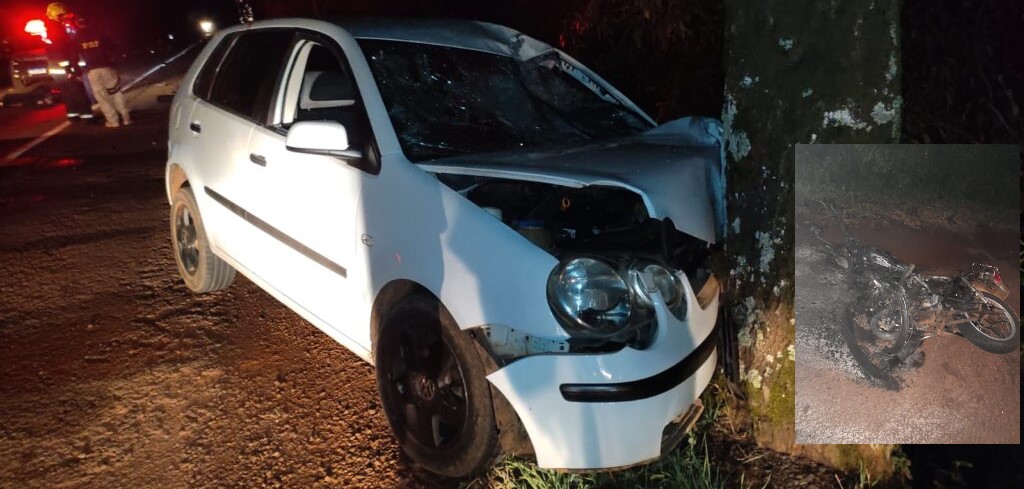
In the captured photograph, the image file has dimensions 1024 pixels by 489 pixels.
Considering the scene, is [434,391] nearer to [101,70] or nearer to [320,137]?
[320,137]

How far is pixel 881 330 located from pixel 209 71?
3958 mm

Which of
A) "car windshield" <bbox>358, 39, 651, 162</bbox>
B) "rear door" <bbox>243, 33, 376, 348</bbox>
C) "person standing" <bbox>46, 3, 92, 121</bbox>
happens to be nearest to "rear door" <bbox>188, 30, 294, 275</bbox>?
"rear door" <bbox>243, 33, 376, 348</bbox>

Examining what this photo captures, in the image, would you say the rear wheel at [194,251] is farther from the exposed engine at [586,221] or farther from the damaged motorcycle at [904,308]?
the damaged motorcycle at [904,308]

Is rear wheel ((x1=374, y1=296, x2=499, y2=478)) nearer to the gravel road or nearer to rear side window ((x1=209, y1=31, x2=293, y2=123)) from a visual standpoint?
the gravel road

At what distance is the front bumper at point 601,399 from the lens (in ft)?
8.27

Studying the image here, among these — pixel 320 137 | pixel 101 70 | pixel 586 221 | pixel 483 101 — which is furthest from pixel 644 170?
pixel 101 70

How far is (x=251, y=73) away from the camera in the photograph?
4.17 m

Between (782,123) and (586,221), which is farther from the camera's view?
(586,221)

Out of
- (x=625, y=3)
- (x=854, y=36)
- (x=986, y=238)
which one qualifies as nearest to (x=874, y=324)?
(x=986, y=238)

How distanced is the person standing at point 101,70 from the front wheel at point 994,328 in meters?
12.3

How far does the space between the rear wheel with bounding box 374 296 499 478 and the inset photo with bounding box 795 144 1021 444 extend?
1.22 metres

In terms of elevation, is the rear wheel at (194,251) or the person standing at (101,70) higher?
the person standing at (101,70)

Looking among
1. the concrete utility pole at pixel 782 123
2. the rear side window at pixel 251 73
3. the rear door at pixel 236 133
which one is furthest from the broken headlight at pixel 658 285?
the rear side window at pixel 251 73

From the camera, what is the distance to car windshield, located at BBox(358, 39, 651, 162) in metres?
3.40
